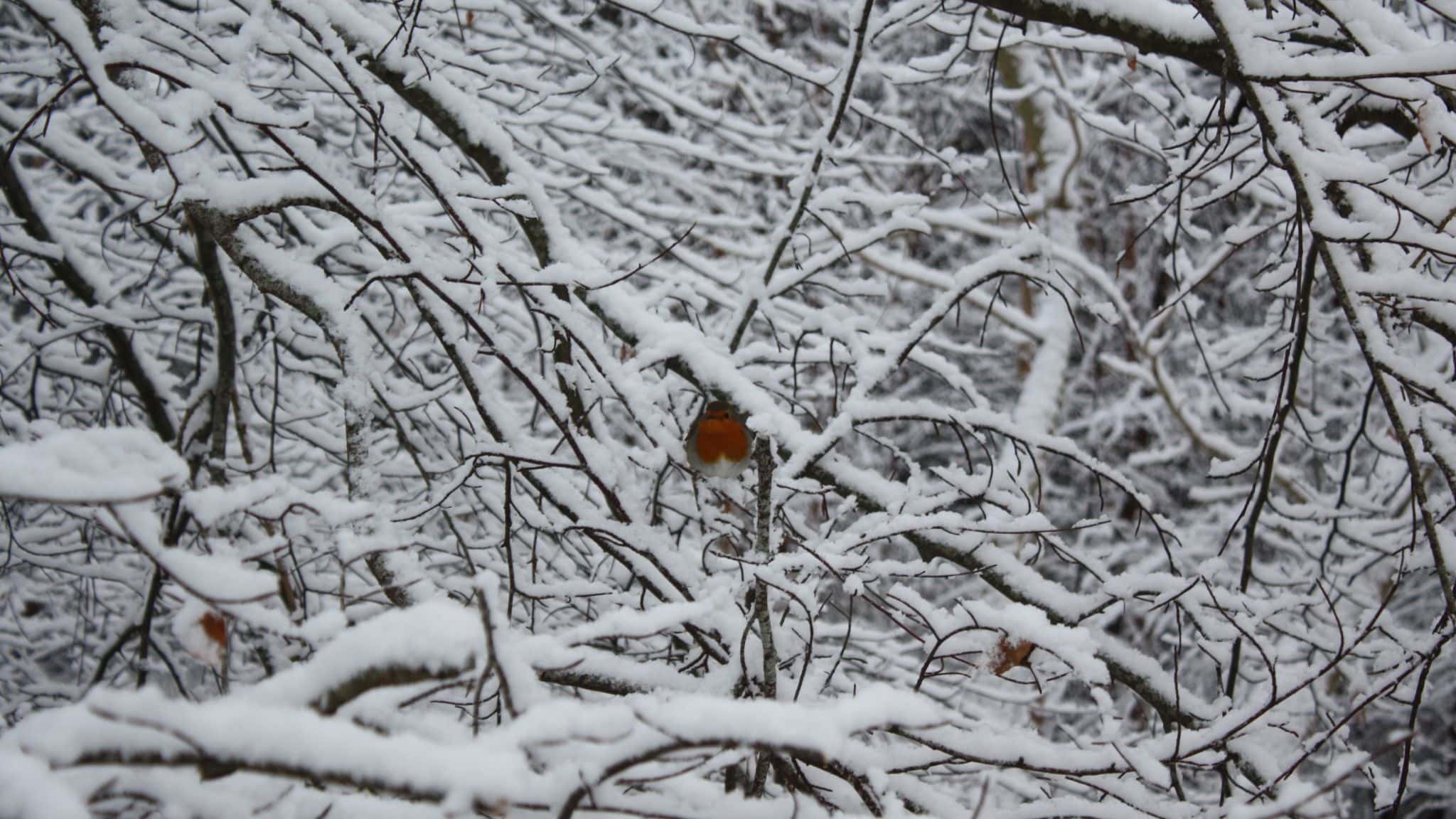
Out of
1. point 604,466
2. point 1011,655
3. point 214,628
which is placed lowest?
point 214,628

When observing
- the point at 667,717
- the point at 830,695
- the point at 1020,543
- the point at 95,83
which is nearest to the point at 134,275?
the point at 95,83

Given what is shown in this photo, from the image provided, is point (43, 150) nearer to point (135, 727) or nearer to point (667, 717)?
point (135, 727)

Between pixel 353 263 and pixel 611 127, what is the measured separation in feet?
3.78

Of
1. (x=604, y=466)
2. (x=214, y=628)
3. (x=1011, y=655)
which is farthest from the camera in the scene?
(x=604, y=466)

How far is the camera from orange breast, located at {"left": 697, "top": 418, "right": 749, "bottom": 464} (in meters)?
1.46

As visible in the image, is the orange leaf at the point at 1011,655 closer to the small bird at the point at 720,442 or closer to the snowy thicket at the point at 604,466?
the snowy thicket at the point at 604,466

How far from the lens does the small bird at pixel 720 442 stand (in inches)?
57.6

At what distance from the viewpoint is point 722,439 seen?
1.47 metres

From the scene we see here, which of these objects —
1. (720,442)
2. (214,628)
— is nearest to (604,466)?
(720,442)

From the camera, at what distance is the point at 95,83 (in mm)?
1270

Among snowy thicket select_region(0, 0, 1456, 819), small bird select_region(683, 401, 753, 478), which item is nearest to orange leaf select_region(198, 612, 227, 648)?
snowy thicket select_region(0, 0, 1456, 819)

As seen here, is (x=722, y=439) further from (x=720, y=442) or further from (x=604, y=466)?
(x=604, y=466)

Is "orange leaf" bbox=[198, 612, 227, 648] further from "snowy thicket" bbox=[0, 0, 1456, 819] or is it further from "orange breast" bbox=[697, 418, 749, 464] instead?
"orange breast" bbox=[697, 418, 749, 464]

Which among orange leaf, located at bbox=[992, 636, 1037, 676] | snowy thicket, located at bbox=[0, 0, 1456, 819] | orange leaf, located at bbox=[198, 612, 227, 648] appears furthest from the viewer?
orange leaf, located at bbox=[992, 636, 1037, 676]
